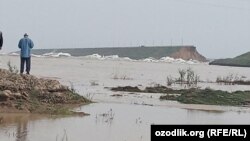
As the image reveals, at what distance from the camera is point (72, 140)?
1034 cm

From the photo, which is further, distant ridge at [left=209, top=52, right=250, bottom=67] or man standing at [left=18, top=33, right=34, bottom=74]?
distant ridge at [left=209, top=52, right=250, bottom=67]

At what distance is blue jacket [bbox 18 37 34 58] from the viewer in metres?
18.5

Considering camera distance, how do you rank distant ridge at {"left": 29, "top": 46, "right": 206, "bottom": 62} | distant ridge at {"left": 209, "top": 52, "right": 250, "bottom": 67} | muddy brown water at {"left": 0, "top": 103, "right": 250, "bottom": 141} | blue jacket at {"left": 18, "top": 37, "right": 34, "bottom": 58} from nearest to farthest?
muddy brown water at {"left": 0, "top": 103, "right": 250, "bottom": 141}, blue jacket at {"left": 18, "top": 37, "right": 34, "bottom": 58}, distant ridge at {"left": 209, "top": 52, "right": 250, "bottom": 67}, distant ridge at {"left": 29, "top": 46, "right": 206, "bottom": 62}

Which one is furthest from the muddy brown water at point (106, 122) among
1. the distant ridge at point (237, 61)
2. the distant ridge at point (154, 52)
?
the distant ridge at point (154, 52)

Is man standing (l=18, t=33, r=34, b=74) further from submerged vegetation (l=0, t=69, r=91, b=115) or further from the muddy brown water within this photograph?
the muddy brown water

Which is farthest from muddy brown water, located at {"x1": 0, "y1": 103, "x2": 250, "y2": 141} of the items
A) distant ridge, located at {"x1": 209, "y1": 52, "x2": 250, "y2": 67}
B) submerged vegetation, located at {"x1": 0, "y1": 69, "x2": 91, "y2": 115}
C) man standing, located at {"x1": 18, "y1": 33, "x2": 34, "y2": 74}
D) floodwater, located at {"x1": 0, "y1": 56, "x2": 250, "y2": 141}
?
distant ridge, located at {"x1": 209, "y1": 52, "x2": 250, "y2": 67}

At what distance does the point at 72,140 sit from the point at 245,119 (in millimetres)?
6737

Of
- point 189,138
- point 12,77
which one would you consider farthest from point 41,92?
point 189,138

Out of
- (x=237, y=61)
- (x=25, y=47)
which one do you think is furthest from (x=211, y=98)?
(x=237, y=61)

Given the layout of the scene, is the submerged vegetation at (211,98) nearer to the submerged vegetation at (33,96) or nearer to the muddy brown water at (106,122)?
the muddy brown water at (106,122)

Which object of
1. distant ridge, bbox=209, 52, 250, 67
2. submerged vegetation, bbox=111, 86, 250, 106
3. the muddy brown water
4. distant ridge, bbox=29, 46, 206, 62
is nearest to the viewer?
the muddy brown water

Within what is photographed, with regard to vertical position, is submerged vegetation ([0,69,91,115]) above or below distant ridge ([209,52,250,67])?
below

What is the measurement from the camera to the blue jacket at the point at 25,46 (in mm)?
18547

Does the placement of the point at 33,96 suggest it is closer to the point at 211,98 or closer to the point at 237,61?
the point at 211,98
